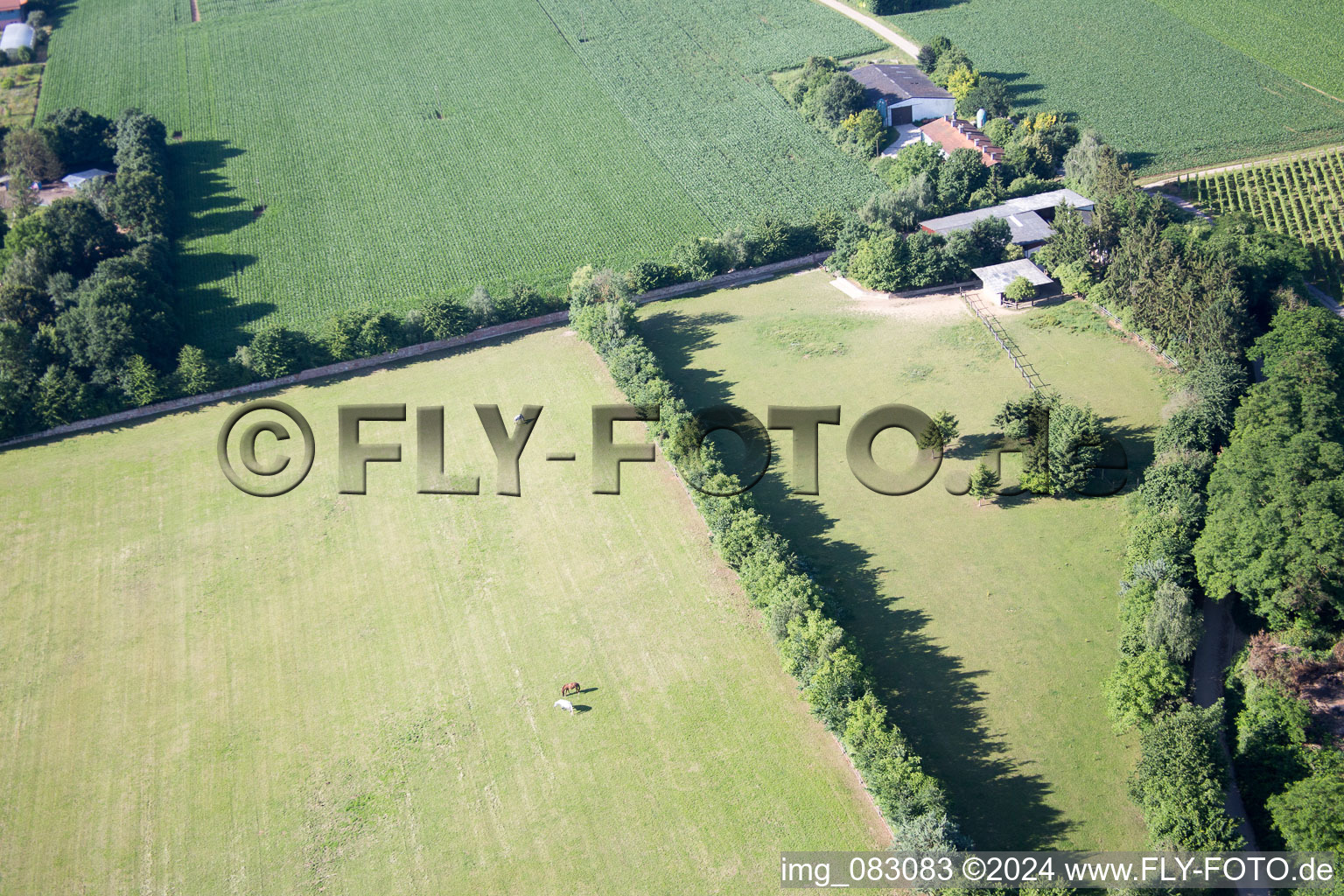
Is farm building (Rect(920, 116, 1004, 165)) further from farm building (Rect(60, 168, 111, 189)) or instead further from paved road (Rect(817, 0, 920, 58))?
farm building (Rect(60, 168, 111, 189))

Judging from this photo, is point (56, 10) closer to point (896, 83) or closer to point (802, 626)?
point (896, 83)

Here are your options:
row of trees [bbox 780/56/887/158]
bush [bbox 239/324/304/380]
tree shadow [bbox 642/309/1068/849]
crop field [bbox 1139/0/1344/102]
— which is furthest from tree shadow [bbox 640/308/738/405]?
crop field [bbox 1139/0/1344/102]

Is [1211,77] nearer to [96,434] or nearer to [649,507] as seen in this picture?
[649,507]

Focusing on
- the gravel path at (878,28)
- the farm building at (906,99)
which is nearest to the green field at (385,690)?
the farm building at (906,99)

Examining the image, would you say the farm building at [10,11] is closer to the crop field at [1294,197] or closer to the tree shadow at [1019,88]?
the tree shadow at [1019,88]

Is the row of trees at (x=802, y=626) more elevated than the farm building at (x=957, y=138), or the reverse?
the farm building at (x=957, y=138)

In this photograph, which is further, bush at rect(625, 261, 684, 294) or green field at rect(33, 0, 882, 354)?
green field at rect(33, 0, 882, 354)
